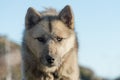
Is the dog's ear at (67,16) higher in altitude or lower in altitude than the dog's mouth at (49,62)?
higher

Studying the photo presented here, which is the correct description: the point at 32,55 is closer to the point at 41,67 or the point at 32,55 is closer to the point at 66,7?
the point at 41,67

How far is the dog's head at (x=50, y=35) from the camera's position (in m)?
16.8

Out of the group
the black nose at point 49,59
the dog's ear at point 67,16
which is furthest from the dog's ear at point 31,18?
the black nose at point 49,59

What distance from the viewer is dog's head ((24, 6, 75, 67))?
16.8 m

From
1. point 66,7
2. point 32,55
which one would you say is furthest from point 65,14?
point 32,55

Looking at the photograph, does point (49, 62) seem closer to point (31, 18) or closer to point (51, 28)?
point (51, 28)

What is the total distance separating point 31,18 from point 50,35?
800 mm

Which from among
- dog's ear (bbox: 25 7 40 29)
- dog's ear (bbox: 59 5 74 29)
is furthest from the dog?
dog's ear (bbox: 59 5 74 29)

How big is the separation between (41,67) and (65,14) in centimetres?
144

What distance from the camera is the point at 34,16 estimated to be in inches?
693

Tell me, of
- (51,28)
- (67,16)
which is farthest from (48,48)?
(67,16)

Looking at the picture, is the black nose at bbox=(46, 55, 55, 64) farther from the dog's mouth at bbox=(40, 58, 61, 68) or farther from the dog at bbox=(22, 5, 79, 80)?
the dog at bbox=(22, 5, 79, 80)

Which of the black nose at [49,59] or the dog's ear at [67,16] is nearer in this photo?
the black nose at [49,59]

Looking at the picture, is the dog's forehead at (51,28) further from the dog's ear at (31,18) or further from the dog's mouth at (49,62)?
the dog's mouth at (49,62)
